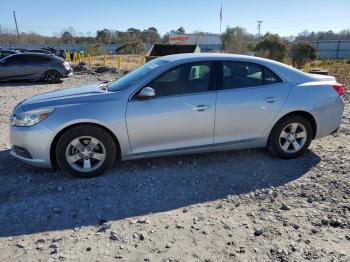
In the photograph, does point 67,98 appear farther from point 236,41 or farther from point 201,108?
point 236,41

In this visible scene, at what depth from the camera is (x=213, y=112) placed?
15.4ft

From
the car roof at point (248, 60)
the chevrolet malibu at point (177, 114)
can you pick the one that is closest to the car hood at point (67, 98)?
the chevrolet malibu at point (177, 114)

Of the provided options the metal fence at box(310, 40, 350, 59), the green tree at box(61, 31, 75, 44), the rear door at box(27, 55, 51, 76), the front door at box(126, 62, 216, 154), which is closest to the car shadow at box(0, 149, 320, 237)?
the front door at box(126, 62, 216, 154)

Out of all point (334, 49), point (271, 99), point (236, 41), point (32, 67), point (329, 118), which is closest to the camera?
point (271, 99)

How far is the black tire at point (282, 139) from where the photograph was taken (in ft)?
16.6

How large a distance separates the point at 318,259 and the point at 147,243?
1.54 metres

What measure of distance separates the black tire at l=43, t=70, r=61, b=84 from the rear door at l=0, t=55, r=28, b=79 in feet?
2.85

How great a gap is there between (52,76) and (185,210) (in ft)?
43.8

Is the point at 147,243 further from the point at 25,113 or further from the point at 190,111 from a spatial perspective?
the point at 25,113

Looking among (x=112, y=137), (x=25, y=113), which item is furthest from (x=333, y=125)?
(x=25, y=113)

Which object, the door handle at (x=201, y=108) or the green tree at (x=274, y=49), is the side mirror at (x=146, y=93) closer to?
the door handle at (x=201, y=108)

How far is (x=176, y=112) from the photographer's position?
179 inches

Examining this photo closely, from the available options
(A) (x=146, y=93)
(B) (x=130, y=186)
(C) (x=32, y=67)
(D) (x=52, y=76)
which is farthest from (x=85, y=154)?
(C) (x=32, y=67)

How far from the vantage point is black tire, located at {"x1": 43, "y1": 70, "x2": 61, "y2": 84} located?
15.4 meters
